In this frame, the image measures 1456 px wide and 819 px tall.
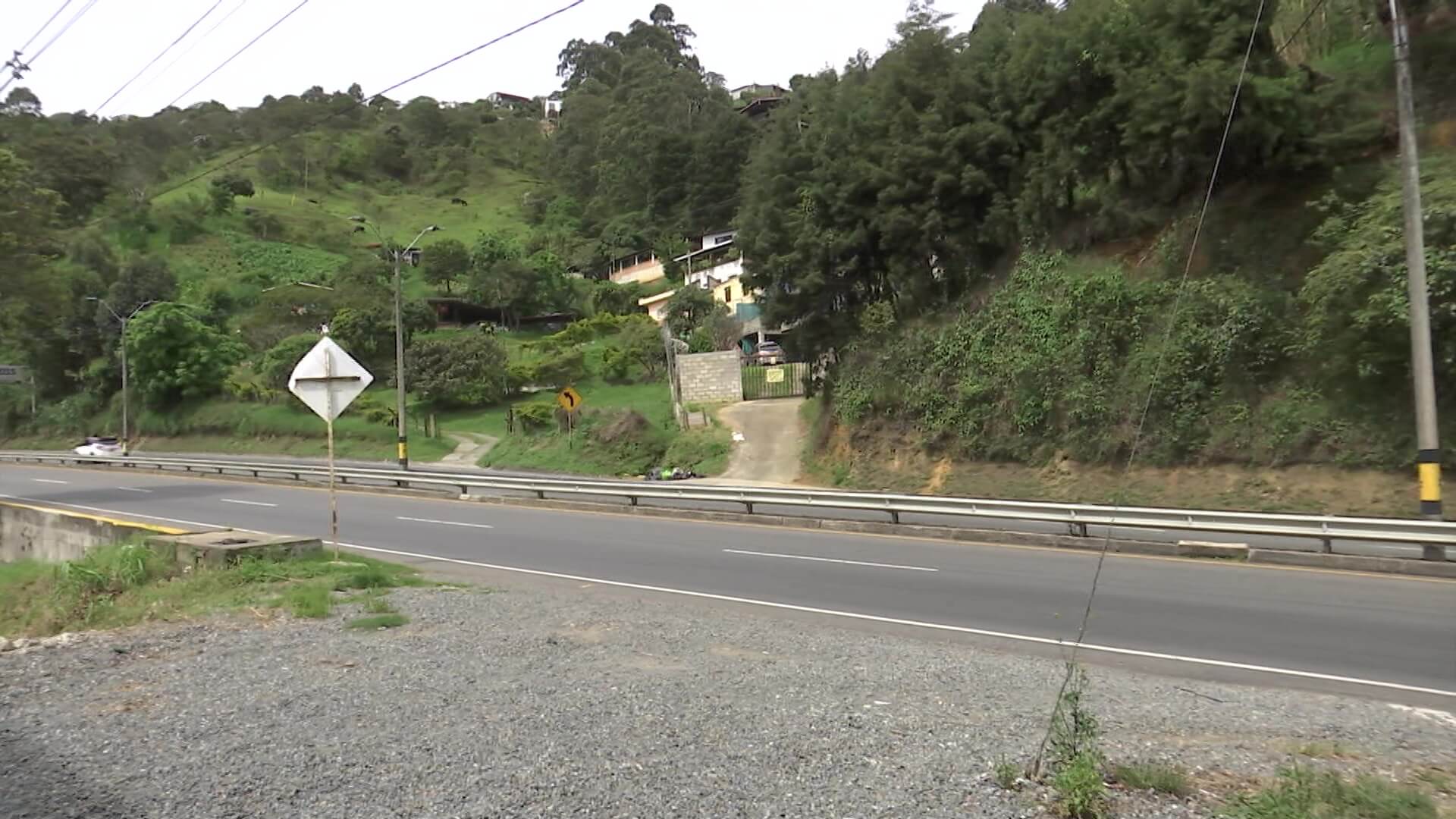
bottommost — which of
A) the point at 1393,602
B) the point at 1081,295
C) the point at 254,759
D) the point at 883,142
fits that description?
the point at 1393,602

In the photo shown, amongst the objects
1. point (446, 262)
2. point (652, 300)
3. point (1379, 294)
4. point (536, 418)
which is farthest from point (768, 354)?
point (1379, 294)

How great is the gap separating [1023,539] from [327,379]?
36.3ft

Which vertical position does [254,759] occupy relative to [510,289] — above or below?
below

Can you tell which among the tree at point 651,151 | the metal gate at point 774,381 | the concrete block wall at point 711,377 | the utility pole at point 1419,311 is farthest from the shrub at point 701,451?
the tree at point 651,151

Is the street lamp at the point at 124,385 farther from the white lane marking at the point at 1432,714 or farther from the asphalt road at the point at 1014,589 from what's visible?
the white lane marking at the point at 1432,714

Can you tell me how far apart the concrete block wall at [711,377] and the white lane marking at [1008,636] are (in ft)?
97.0

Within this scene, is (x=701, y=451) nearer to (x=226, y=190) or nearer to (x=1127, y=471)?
(x=1127, y=471)

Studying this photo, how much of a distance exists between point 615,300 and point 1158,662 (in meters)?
67.9

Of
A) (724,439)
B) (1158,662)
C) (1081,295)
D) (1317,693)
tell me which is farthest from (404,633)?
(724,439)

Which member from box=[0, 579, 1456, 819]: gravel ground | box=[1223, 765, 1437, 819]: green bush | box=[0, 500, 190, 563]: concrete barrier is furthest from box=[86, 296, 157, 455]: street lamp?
box=[1223, 765, 1437, 819]: green bush

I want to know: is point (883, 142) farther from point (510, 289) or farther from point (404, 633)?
point (510, 289)

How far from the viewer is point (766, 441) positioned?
35.4m

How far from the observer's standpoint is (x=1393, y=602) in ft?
35.6

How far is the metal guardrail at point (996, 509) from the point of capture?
1369 centimetres
